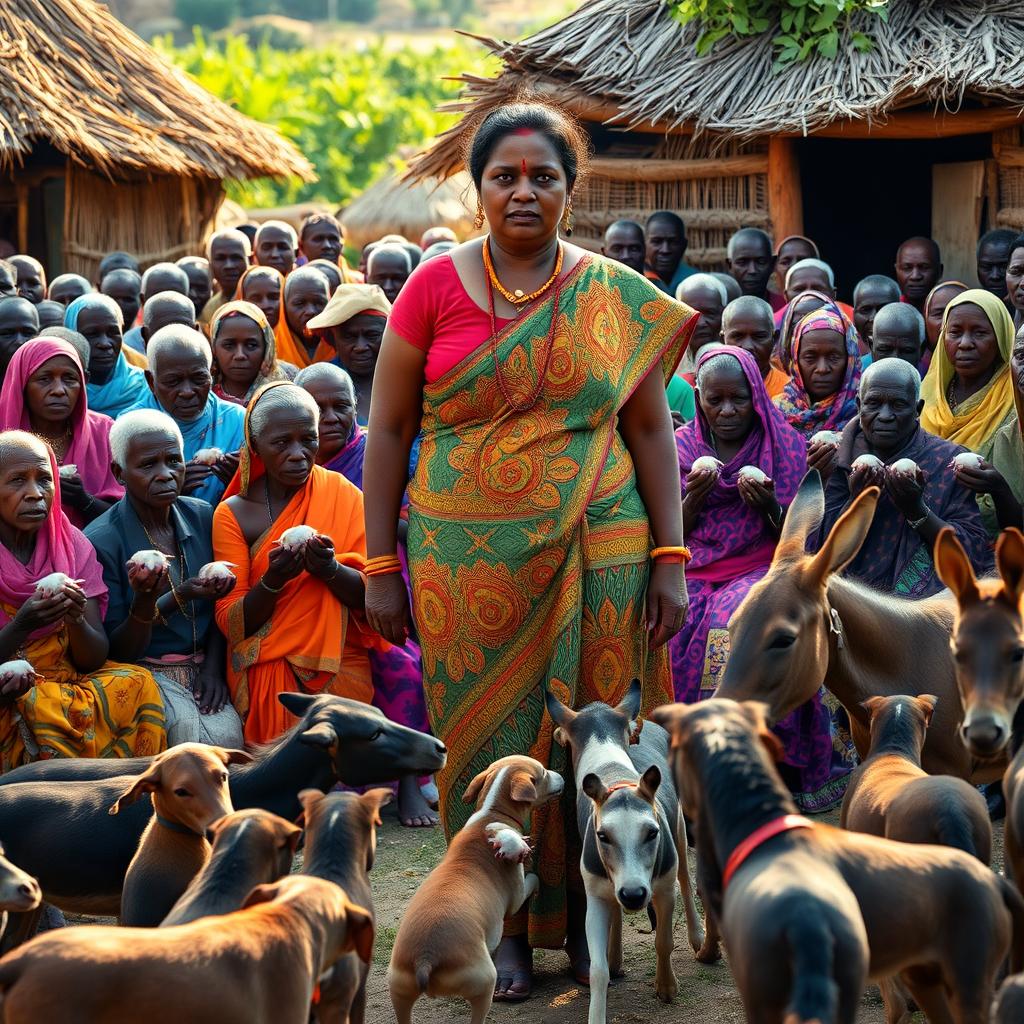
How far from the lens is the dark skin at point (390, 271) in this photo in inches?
420

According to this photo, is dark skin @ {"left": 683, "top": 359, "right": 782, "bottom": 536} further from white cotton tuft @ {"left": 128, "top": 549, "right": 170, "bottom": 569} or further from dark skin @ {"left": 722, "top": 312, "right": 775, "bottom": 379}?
white cotton tuft @ {"left": 128, "top": 549, "right": 170, "bottom": 569}

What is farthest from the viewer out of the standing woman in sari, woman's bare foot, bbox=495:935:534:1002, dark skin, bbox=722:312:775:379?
Answer: dark skin, bbox=722:312:775:379

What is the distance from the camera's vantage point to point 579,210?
1306 cm

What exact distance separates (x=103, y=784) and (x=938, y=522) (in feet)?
11.5

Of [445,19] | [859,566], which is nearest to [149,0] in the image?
[445,19]

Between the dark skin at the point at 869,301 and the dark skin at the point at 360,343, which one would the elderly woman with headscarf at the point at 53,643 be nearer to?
the dark skin at the point at 360,343

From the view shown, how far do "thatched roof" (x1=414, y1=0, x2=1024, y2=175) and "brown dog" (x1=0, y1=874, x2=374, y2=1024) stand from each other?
25.3 feet

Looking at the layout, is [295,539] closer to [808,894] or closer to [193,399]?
[193,399]

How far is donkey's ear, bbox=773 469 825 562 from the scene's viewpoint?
192 inches

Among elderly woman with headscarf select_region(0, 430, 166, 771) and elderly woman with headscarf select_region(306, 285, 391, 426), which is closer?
elderly woman with headscarf select_region(0, 430, 166, 771)

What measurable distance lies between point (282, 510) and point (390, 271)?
3923mm

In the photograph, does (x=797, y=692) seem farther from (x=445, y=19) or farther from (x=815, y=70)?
(x=445, y=19)

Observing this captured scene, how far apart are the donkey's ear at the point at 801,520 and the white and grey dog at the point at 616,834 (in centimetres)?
72

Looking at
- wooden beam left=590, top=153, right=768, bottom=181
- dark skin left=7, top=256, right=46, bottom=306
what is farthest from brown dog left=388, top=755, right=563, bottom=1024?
wooden beam left=590, top=153, right=768, bottom=181
